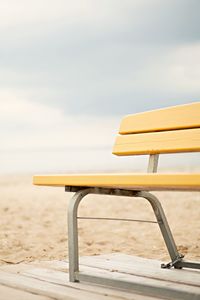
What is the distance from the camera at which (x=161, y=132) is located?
3168 millimetres

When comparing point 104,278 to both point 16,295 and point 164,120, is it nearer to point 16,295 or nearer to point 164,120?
point 16,295

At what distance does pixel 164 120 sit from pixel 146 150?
0.20 meters

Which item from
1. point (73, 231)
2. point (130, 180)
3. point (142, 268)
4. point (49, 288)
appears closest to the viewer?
point (130, 180)

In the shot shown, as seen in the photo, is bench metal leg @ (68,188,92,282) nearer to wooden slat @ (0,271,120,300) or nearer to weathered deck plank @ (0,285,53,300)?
wooden slat @ (0,271,120,300)

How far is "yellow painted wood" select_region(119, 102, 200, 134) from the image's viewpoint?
301 cm

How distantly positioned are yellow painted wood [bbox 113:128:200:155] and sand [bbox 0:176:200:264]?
1139 millimetres

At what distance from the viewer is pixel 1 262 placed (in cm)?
379

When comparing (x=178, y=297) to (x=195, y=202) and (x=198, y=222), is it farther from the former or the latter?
(x=195, y=202)

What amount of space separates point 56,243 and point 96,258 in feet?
5.13

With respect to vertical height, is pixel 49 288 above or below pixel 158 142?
below

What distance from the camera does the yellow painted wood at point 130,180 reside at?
6.57ft

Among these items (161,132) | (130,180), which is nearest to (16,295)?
(130,180)

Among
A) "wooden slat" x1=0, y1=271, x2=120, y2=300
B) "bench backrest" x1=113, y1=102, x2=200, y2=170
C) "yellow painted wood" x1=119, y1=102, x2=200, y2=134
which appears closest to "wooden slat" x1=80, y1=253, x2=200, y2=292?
"wooden slat" x1=0, y1=271, x2=120, y2=300

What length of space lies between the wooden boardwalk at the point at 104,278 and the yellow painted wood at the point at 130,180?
0.47 meters
